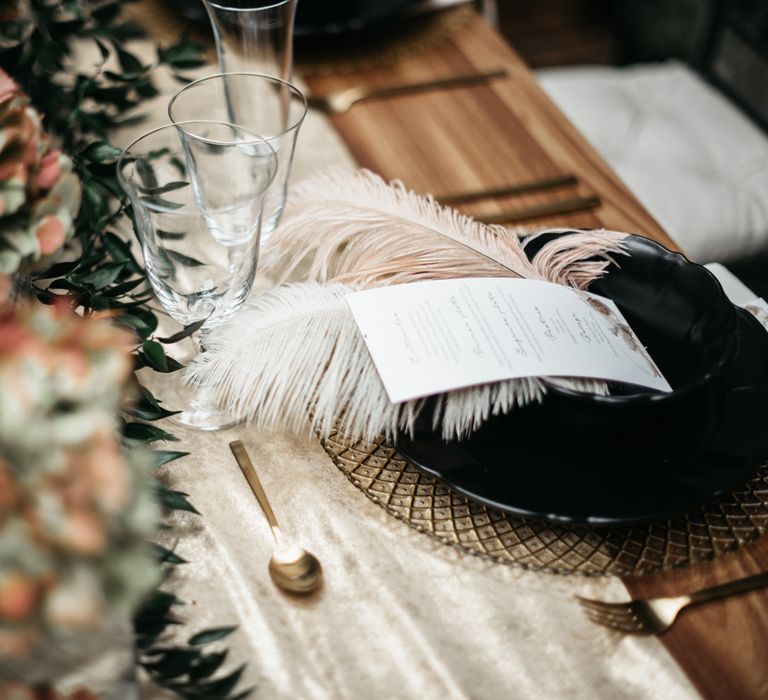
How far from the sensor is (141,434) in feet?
1.87

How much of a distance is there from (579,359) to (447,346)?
3.7 inches

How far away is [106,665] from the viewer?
1.36 ft

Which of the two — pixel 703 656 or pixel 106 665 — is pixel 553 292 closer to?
pixel 703 656

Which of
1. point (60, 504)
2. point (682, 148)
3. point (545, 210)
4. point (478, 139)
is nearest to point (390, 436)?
point (60, 504)

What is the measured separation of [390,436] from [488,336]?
0.33 feet

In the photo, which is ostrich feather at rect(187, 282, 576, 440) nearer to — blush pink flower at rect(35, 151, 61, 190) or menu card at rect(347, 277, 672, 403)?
menu card at rect(347, 277, 672, 403)

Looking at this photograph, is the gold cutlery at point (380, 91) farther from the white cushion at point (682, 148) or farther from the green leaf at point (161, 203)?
the green leaf at point (161, 203)

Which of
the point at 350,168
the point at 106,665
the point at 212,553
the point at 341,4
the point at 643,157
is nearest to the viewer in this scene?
the point at 106,665

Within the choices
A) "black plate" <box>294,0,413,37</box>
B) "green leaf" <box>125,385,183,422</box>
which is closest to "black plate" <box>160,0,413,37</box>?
"black plate" <box>294,0,413,37</box>

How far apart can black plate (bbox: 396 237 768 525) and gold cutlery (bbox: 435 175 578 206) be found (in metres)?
0.35

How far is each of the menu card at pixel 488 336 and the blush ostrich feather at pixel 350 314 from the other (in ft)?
0.05

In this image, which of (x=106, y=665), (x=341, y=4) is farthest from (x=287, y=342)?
(x=341, y=4)

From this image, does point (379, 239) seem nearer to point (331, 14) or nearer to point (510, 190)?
point (510, 190)

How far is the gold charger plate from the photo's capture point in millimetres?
538
